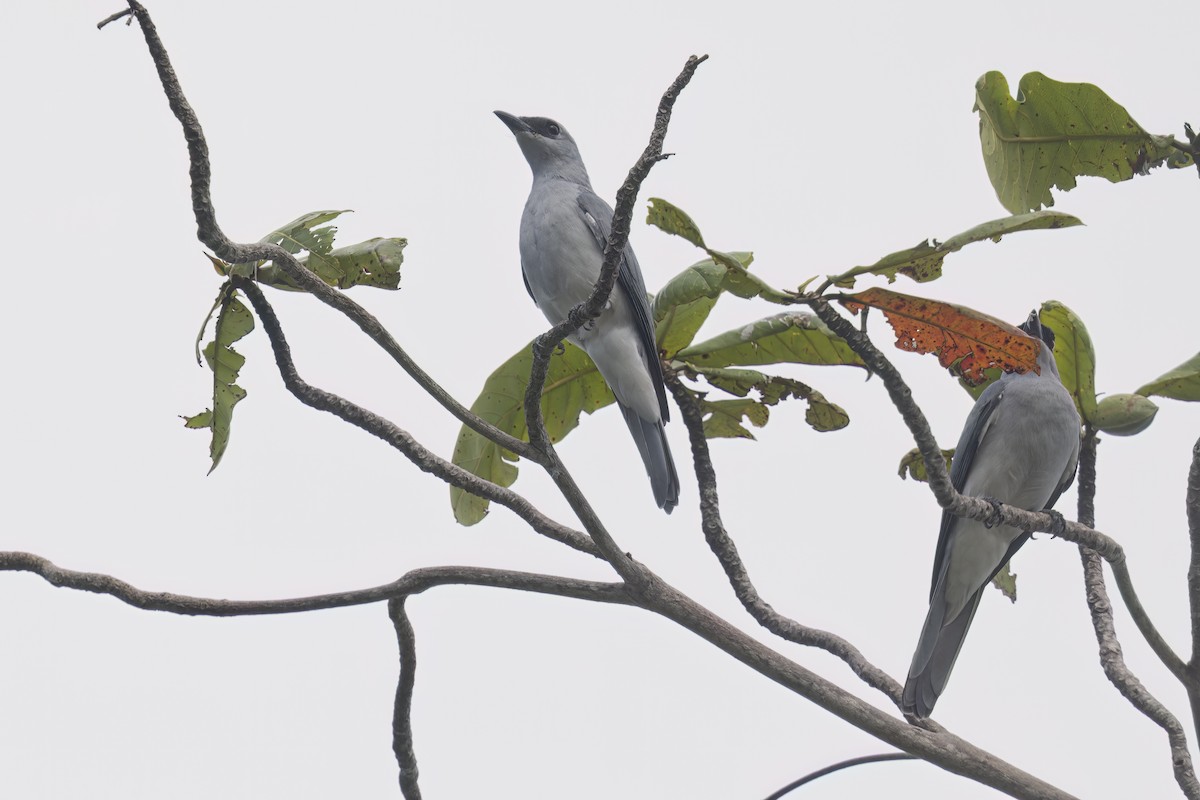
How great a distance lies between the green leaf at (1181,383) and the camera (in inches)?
184

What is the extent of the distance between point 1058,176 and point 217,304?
3.28 m

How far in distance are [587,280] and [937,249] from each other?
2.50 metres

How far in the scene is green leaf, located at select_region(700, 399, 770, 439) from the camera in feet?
16.6

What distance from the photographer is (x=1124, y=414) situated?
476 cm

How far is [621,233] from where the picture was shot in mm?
3346

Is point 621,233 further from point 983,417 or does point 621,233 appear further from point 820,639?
point 983,417

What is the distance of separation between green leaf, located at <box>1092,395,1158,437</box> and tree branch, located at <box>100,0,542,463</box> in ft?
8.48

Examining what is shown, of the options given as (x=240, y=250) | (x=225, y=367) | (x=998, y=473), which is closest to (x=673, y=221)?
(x=240, y=250)

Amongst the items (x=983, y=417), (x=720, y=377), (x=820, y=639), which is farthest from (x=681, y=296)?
(x=983, y=417)

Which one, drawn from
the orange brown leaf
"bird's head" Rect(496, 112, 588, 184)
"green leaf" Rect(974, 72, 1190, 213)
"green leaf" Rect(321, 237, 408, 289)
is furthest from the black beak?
the orange brown leaf

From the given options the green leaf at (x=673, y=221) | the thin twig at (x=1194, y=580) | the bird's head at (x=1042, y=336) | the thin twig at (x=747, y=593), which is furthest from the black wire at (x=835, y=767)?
the bird's head at (x=1042, y=336)

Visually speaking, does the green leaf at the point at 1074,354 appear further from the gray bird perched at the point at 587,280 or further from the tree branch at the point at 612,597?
the gray bird perched at the point at 587,280

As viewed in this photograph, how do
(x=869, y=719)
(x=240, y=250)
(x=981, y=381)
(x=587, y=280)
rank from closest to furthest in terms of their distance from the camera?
(x=240, y=250)
(x=869, y=719)
(x=981, y=381)
(x=587, y=280)

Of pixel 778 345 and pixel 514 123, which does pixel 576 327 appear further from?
pixel 514 123
